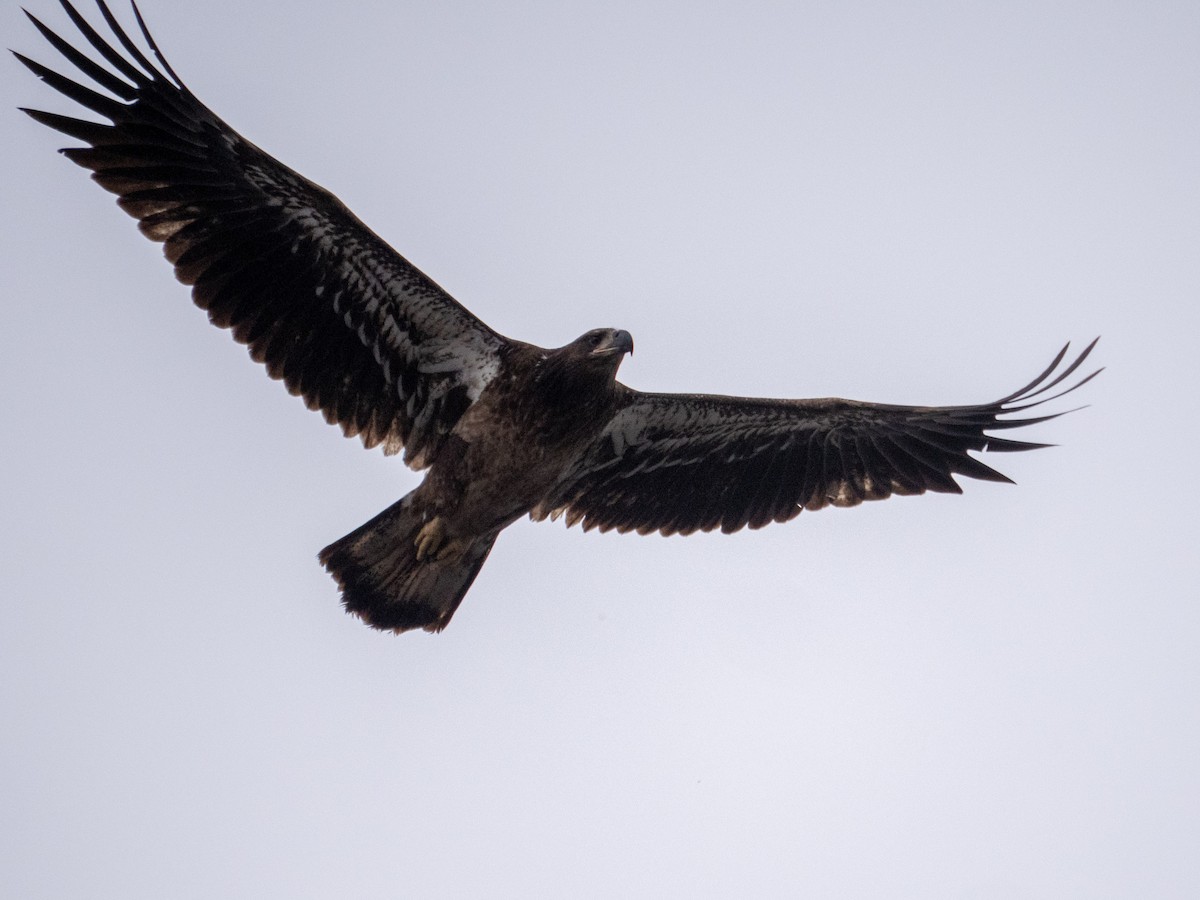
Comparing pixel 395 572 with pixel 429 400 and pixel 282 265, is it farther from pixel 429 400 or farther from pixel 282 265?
pixel 282 265

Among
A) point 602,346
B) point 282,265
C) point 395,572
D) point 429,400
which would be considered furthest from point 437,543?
point 282,265

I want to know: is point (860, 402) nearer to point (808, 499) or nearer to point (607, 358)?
point (808, 499)

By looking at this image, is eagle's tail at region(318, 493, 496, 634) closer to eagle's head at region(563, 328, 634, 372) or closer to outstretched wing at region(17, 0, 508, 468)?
outstretched wing at region(17, 0, 508, 468)

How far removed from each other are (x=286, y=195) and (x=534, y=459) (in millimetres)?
2151

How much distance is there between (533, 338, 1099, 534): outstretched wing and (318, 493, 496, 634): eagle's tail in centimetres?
101

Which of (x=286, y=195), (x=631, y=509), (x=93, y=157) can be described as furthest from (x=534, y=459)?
(x=93, y=157)

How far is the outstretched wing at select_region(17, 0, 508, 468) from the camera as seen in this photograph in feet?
24.6

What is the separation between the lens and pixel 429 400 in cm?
841

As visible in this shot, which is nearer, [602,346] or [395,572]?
[602,346]

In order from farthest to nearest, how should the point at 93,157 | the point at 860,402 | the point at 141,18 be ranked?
the point at 860,402, the point at 93,157, the point at 141,18

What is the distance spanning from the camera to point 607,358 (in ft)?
25.7

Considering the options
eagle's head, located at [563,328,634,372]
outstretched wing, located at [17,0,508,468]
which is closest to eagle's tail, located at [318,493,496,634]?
outstretched wing, located at [17,0,508,468]

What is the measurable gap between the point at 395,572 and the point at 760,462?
2691 mm

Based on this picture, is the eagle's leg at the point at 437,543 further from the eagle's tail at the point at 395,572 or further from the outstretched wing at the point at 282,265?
the outstretched wing at the point at 282,265
